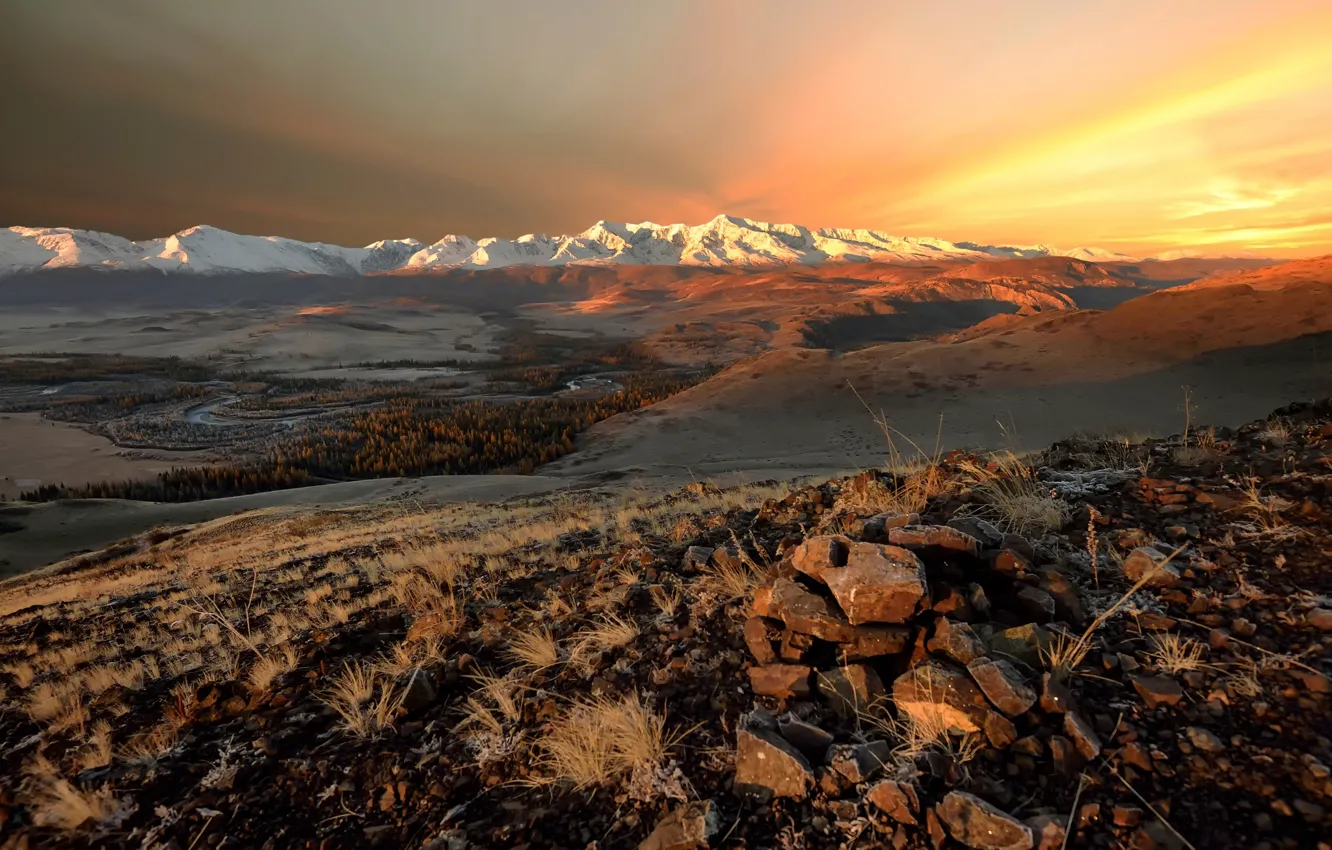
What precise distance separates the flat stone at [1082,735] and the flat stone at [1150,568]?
A: 1.12 metres

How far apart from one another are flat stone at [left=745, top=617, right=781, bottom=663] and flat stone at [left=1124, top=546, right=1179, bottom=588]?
1860mm

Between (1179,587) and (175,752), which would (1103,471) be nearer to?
(1179,587)

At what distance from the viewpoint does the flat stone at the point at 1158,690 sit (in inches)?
89.2

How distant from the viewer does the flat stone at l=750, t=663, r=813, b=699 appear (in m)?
2.71

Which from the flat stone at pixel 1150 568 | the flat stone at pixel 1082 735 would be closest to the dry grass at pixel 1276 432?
the flat stone at pixel 1150 568

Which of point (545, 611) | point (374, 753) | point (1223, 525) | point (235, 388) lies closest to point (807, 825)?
point (374, 753)

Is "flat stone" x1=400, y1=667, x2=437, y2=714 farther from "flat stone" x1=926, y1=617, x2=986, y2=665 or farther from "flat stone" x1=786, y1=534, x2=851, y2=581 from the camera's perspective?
"flat stone" x1=926, y1=617, x2=986, y2=665

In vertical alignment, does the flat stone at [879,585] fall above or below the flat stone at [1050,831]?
above

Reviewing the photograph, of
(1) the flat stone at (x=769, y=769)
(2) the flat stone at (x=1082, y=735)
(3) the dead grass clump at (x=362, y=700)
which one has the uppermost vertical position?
(2) the flat stone at (x=1082, y=735)

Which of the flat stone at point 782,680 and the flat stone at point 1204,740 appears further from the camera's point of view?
the flat stone at point 782,680

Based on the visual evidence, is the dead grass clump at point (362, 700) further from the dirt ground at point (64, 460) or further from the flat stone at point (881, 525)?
the dirt ground at point (64, 460)

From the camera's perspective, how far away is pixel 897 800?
2.05 m

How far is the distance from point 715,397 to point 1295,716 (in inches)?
1392

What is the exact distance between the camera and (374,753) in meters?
2.89
